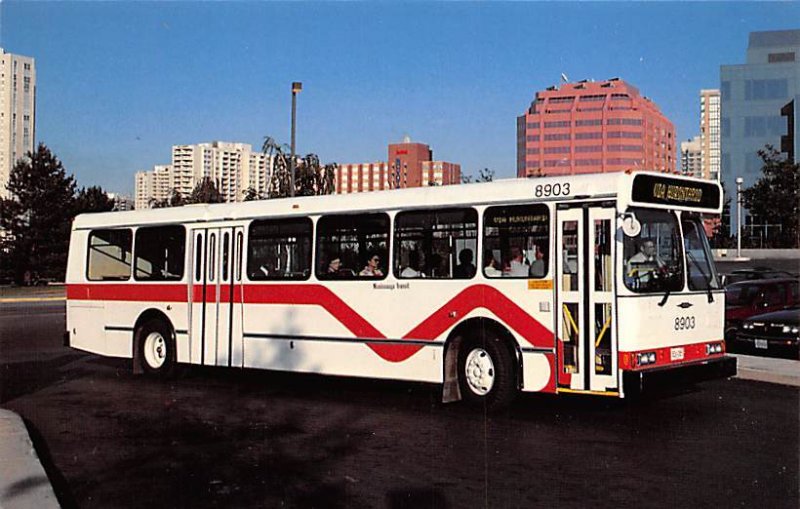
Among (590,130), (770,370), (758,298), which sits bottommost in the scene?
(770,370)

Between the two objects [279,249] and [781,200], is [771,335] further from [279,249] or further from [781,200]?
[781,200]

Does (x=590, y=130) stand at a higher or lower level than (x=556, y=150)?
higher

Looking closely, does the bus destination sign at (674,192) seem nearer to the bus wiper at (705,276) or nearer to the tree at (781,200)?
the bus wiper at (705,276)

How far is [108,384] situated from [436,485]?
8479 millimetres

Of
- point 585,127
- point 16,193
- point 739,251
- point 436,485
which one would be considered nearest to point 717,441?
point 436,485

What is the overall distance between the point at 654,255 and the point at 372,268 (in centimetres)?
391

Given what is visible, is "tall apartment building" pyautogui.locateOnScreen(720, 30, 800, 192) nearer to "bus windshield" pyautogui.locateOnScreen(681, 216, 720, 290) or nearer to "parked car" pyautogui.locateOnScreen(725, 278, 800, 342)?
"parked car" pyautogui.locateOnScreen(725, 278, 800, 342)

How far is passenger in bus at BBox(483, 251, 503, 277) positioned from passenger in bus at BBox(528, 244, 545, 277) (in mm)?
450

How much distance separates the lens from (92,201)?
62.7 m

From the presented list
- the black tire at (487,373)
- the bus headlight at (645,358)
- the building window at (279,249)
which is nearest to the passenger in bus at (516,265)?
the black tire at (487,373)

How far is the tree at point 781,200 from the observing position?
58.1 meters

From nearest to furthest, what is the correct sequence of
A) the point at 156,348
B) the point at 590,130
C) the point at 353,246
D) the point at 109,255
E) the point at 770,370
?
the point at 353,246 < the point at 770,370 < the point at 156,348 < the point at 109,255 < the point at 590,130

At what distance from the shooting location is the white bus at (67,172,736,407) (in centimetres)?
1052

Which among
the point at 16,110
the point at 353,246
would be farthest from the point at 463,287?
the point at 16,110
